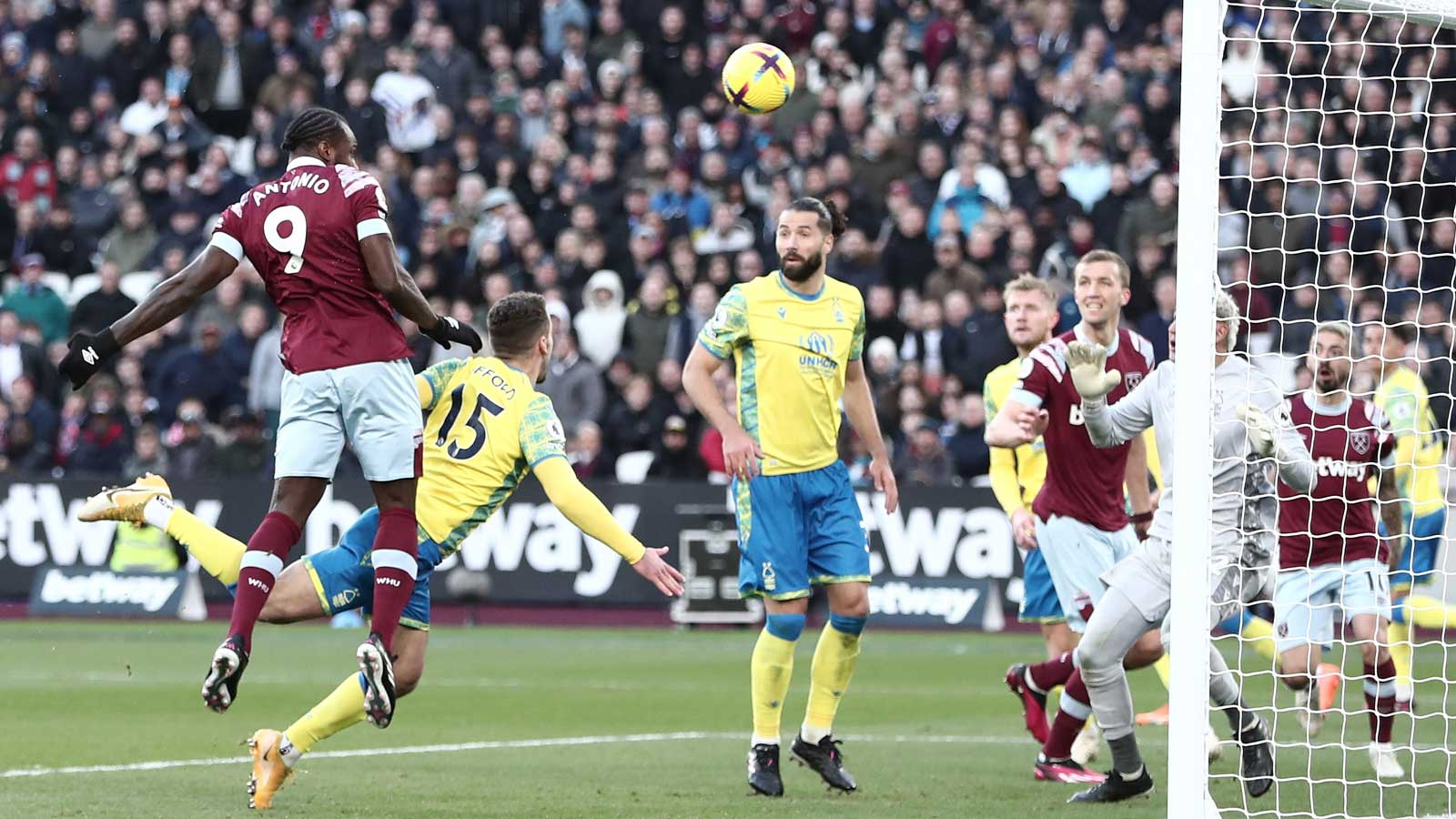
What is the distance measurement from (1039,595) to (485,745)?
2936 mm

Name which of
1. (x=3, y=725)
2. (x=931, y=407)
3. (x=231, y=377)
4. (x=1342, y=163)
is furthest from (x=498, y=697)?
(x=1342, y=163)

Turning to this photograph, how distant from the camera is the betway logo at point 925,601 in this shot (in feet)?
61.4

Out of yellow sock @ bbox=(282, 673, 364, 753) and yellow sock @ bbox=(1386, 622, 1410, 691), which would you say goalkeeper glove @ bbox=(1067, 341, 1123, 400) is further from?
yellow sock @ bbox=(1386, 622, 1410, 691)

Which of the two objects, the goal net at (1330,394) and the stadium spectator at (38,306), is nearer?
the goal net at (1330,394)

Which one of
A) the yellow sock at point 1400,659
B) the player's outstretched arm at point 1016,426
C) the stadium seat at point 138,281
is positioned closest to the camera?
the player's outstretched arm at point 1016,426

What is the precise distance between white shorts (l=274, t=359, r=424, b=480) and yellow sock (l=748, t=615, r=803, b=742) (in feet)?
6.18

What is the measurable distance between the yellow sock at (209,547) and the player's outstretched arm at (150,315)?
72 centimetres

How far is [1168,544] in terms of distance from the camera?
8250 mm

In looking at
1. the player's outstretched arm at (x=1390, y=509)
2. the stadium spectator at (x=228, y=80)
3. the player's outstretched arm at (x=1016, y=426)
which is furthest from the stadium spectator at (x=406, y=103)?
the player's outstretched arm at (x=1016, y=426)

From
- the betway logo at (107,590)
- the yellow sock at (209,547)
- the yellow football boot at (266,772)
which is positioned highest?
the yellow sock at (209,547)

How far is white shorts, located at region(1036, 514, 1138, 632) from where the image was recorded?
32.4ft

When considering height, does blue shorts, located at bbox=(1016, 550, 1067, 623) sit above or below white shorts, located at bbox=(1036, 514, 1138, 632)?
below

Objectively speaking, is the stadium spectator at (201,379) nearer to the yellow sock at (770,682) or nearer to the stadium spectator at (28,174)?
the stadium spectator at (28,174)

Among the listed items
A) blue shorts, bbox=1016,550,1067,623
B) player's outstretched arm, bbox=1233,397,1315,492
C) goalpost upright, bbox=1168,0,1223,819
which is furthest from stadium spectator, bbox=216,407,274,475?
goalpost upright, bbox=1168,0,1223,819
